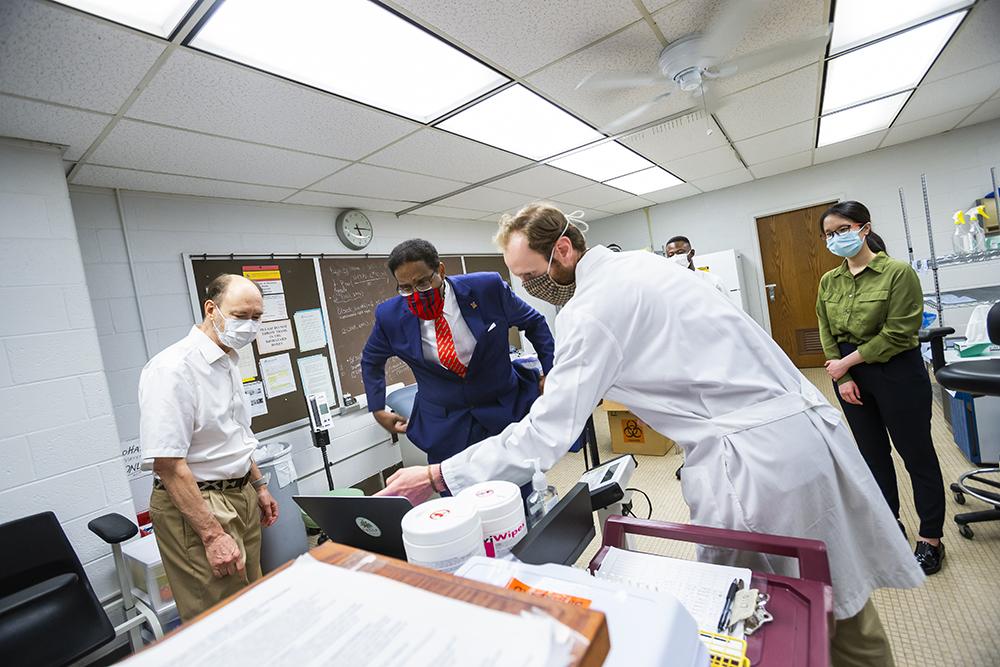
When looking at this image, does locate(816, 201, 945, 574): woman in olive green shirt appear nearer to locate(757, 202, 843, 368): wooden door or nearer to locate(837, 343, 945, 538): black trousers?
locate(837, 343, 945, 538): black trousers

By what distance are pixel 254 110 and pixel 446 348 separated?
1355mm

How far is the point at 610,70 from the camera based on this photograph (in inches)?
85.8

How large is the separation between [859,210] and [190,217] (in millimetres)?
3689

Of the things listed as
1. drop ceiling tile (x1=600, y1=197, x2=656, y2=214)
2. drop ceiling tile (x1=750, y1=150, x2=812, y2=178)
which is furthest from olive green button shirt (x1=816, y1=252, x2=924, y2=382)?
drop ceiling tile (x1=600, y1=197, x2=656, y2=214)

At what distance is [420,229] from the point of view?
Answer: 4.57 metres

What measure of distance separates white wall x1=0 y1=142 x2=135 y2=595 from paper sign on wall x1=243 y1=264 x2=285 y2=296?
3.57ft

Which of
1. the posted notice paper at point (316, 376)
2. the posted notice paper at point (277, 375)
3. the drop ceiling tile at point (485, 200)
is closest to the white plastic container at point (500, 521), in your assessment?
the posted notice paper at point (277, 375)

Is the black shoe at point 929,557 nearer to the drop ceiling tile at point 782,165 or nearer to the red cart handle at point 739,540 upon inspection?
the red cart handle at point 739,540

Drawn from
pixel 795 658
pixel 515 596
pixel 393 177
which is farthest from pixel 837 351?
pixel 393 177

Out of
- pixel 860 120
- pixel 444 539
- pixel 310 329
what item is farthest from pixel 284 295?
pixel 860 120

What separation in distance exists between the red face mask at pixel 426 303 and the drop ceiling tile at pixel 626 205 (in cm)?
429

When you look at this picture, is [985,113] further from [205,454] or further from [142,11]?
[205,454]

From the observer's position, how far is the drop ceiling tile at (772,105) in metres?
2.66

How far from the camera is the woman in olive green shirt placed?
1.83 meters
